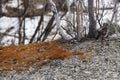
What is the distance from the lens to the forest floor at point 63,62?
5.91m

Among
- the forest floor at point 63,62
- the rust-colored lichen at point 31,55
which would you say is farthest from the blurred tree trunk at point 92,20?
the rust-colored lichen at point 31,55

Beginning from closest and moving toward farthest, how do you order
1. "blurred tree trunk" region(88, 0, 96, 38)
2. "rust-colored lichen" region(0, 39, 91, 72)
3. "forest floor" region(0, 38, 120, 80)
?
1. "forest floor" region(0, 38, 120, 80)
2. "rust-colored lichen" region(0, 39, 91, 72)
3. "blurred tree trunk" region(88, 0, 96, 38)

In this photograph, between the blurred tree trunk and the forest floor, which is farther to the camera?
the blurred tree trunk

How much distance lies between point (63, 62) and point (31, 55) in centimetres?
84

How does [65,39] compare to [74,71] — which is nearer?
[74,71]

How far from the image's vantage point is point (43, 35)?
14836 millimetres

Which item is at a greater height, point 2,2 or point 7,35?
point 2,2

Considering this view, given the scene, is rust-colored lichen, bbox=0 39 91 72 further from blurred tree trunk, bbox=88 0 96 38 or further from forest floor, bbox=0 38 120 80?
blurred tree trunk, bbox=88 0 96 38

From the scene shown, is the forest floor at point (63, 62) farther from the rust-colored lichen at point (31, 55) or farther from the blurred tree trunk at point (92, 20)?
the blurred tree trunk at point (92, 20)

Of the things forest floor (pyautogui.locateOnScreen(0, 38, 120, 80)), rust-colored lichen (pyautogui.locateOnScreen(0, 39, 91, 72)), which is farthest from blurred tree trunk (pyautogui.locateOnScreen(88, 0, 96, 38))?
rust-colored lichen (pyautogui.locateOnScreen(0, 39, 91, 72))

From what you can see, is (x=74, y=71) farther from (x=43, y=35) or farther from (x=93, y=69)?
(x=43, y=35)

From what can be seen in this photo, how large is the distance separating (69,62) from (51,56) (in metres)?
0.42

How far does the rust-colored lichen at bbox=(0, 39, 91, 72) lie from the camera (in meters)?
6.54

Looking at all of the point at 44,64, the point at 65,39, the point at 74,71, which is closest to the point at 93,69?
the point at 74,71
